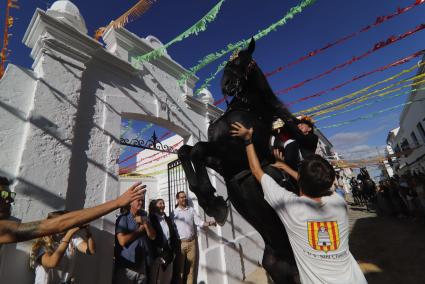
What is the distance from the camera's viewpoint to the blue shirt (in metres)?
3.17

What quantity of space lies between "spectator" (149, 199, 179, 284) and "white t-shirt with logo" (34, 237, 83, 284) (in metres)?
1.37

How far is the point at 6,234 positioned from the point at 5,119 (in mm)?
2135

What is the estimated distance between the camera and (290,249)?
161cm

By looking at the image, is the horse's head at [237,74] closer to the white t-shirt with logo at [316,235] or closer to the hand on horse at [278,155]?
the hand on horse at [278,155]

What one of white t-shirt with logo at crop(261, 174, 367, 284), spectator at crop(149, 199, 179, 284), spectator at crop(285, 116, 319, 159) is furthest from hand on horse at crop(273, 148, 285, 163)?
spectator at crop(149, 199, 179, 284)

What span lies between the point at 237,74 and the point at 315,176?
0.88 m

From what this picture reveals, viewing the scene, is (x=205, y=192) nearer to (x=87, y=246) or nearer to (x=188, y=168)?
(x=188, y=168)

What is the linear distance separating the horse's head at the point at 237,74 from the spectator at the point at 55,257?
2.00 m

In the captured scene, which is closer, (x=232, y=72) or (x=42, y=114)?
(x=232, y=72)

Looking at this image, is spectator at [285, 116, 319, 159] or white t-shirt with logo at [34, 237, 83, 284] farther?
white t-shirt with logo at [34, 237, 83, 284]

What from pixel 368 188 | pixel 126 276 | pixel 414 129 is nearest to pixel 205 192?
pixel 126 276

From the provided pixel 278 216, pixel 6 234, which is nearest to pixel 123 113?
pixel 6 234

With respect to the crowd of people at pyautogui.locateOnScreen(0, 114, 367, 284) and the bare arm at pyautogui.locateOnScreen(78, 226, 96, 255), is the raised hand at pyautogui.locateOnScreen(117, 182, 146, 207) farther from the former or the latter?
the bare arm at pyautogui.locateOnScreen(78, 226, 96, 255)

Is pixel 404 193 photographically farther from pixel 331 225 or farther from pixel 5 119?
pixel 5 119
